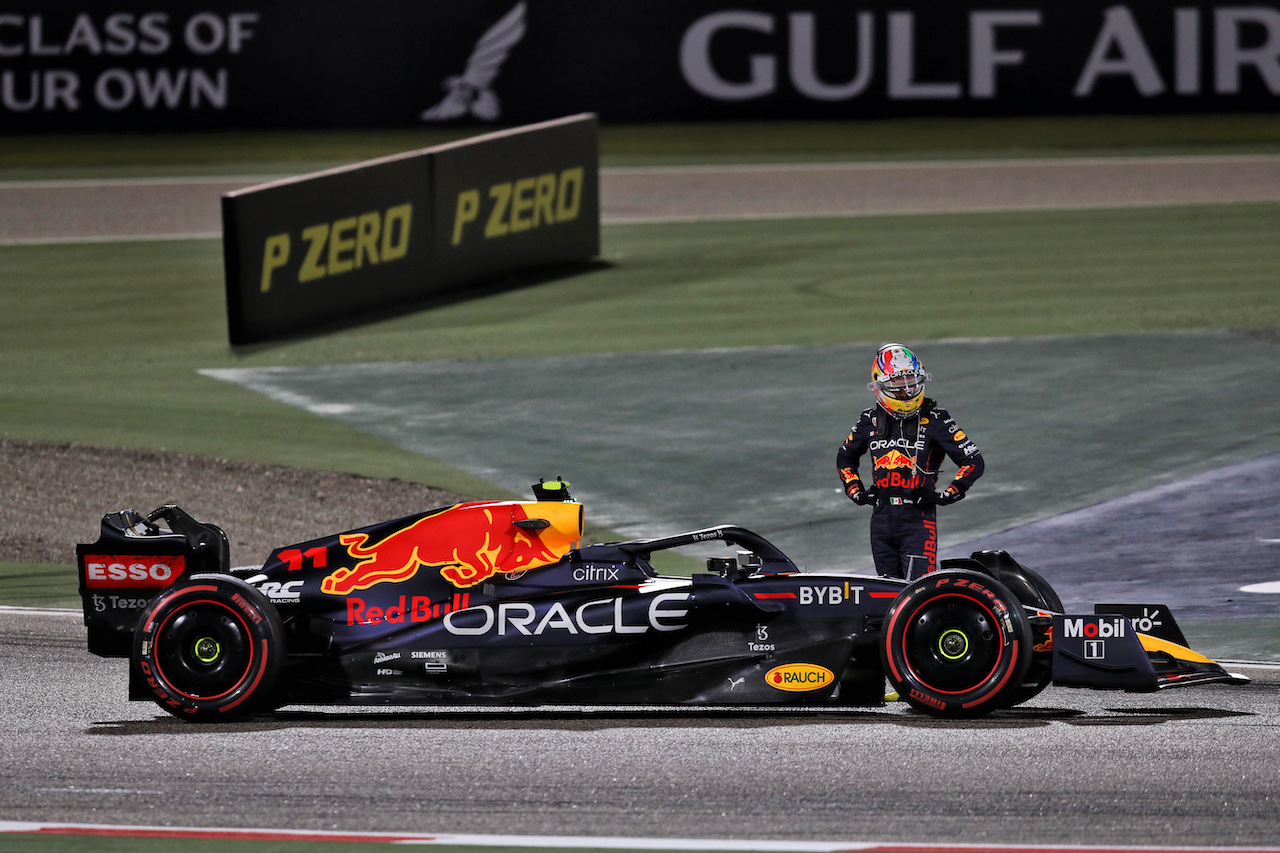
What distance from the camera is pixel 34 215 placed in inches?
1120

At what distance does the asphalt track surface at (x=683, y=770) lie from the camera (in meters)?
7.19

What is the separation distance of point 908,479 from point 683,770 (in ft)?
7.96

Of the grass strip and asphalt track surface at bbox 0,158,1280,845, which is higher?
the grass strip

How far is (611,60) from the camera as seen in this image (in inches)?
1257

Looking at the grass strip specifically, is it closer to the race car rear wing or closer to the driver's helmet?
the driver's helmet

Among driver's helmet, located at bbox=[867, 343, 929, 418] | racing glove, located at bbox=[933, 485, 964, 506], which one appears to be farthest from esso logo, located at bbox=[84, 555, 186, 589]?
racing glove, located at bbox=[933, 485, 964, 506]

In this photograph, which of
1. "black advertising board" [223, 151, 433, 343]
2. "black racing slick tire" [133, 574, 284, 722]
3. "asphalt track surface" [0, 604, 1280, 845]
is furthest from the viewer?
"black advertising board" [223, 151, 433, 343]

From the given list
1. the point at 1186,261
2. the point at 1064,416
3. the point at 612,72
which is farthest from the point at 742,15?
the point at 1064,416

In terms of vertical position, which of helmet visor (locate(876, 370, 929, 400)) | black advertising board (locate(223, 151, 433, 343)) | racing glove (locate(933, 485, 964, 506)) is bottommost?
racing glove (locate(933, 485, 964, 506))

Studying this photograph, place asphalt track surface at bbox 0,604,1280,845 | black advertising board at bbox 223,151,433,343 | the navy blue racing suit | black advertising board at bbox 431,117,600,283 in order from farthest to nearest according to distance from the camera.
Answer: black advertising board at bbox 431,117,600,283
black advertising board at bbox 223,151,433,343
the navy blue racing suit
asphalt track surface at bbox 0,604,1280,845

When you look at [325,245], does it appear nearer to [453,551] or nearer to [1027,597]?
[453,551]

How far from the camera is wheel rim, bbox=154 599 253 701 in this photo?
28.8 feet

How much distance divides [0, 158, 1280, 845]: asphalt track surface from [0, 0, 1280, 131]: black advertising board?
23046mm

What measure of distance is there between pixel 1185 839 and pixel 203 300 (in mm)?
18668
